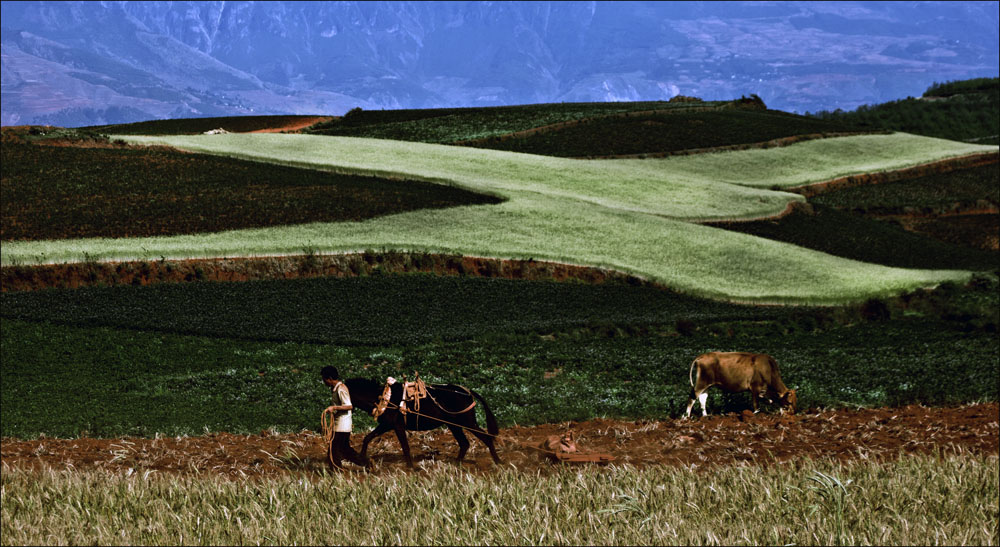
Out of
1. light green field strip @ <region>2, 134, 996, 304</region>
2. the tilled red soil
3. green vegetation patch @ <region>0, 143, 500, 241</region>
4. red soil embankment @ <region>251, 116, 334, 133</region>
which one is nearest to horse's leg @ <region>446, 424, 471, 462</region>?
the tilled red soil

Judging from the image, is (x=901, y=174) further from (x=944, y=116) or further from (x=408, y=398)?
(x=408, y=398)

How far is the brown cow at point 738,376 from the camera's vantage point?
1625 cm

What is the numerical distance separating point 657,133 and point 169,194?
169 feet

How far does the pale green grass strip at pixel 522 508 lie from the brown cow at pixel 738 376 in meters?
5.79

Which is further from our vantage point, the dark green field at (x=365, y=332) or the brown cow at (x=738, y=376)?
the dark green field at (x=365, y=332)

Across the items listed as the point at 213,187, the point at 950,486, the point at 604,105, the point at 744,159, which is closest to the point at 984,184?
the point at 744,159

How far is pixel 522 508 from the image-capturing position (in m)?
8.23

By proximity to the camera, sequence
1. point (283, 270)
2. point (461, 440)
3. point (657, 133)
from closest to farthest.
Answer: point (461, 440) → point (283, 270) → point (657, 133)

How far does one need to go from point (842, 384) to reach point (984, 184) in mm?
59975

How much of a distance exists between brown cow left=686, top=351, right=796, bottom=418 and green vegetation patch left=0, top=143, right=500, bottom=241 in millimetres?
27556

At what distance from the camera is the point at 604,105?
112062mm

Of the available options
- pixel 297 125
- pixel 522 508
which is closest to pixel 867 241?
pixel 522 508

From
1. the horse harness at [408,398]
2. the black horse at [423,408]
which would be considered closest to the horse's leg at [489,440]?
the black horse at [423,408]

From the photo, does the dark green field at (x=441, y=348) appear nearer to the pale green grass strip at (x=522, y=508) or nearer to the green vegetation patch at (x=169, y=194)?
the pale green grass strip at (x=522, y=508)
